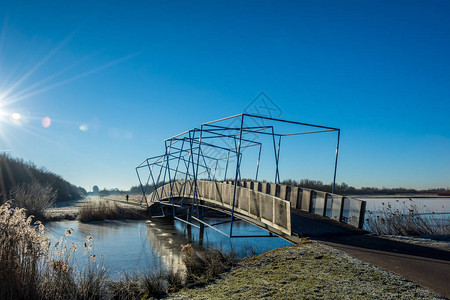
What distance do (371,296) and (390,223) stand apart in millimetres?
11116

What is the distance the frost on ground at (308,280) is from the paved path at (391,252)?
0.40 meters

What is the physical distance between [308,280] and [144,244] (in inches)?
578

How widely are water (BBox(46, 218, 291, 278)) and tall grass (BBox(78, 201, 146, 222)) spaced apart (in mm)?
1392

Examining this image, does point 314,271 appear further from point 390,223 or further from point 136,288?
point 390,223

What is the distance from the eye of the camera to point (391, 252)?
819cm

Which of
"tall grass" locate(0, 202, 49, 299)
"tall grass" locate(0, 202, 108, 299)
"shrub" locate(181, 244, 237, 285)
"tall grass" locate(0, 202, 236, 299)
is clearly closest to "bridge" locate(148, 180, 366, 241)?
"shrub" locate(181, 244, 237, 285)

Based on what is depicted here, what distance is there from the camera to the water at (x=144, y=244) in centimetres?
1353

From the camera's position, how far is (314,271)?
677 cm

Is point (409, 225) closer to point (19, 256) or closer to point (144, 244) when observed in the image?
point (144, 244)

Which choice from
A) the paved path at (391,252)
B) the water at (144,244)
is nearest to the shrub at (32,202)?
the water at (144,244)

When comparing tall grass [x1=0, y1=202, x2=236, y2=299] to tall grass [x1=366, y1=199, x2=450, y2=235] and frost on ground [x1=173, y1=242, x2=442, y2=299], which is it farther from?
tall grass [x1=366, y1=199, x2=450, y2=235]

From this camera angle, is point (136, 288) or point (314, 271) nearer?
point (314, 271)

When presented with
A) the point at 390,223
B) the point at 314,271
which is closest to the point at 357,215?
the point at 390,223

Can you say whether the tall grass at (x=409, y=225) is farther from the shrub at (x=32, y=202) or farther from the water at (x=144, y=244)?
the shrub at (x=32, y=202)
